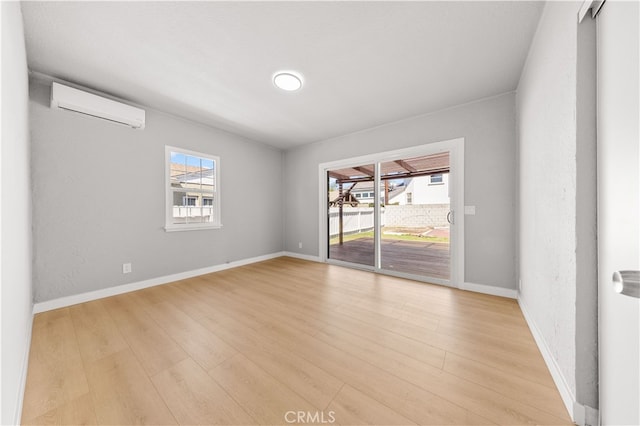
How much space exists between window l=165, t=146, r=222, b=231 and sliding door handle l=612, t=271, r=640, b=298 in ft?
13.2

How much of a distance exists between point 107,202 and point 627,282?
13.3ft

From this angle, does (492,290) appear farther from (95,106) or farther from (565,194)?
(95,106)

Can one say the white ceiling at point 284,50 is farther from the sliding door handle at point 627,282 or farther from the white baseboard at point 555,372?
the white baseboard at point 555,372

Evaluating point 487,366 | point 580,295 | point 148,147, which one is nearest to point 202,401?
point 487,366

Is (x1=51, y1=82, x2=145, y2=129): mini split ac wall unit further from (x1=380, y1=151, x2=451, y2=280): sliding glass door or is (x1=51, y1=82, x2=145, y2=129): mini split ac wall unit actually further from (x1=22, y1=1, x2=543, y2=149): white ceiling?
(x1=380, y1=151, x2=451, y2=280): sliding glass door

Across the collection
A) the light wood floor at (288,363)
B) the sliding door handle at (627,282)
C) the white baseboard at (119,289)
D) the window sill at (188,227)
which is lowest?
the light wood floor at (288,363)

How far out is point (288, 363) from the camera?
149cm

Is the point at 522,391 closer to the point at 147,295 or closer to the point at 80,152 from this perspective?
the point at 147,295

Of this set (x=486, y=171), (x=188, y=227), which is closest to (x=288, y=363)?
(x=188, y=227)

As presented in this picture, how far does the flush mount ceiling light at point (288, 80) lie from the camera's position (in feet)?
7.45

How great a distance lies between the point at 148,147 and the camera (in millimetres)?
3047

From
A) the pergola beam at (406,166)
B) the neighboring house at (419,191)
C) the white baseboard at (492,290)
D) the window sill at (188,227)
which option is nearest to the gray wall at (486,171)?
the white baseboard at (492,290)

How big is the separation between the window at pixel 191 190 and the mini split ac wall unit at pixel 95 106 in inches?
21.8

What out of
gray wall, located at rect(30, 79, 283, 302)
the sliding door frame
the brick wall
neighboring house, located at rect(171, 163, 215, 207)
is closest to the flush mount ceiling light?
the sliding door frame
